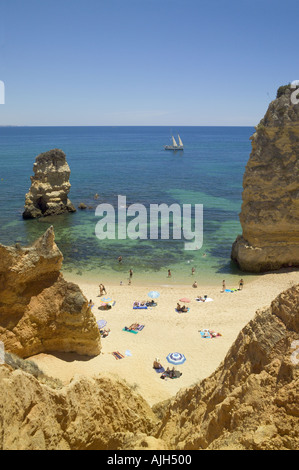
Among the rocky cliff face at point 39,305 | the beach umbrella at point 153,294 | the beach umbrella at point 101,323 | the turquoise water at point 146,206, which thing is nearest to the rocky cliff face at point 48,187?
the turquoise water at point 146,206

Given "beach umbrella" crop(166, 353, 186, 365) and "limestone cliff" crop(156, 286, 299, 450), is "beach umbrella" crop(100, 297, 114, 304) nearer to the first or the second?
"beach umbrella" crop(166, 353, 186, 365)

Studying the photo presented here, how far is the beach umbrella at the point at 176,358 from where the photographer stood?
17000 mm

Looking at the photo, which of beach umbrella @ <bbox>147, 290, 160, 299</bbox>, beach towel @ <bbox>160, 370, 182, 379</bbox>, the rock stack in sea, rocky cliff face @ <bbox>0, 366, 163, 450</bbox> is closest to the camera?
the rock stack in sea

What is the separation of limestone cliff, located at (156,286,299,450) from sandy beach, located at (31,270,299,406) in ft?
14.1

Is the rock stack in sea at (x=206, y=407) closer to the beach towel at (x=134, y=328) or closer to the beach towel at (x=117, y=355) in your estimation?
the beach towel at (x=117, y=355)

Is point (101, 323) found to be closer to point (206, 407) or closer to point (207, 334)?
point (207, 334)

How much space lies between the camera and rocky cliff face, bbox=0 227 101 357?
12.7 m

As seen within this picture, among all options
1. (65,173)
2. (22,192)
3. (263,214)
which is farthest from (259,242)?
(22,192)

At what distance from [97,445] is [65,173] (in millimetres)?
43330

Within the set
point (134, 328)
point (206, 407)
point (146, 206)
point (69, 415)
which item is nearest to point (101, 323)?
point (134, 328)

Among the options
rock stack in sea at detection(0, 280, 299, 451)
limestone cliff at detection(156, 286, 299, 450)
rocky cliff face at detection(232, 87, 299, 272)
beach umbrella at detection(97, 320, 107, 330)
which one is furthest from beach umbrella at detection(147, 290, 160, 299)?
limestone cliff at detection(156, 286, 299, 450)

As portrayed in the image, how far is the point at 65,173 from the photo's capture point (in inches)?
1834
